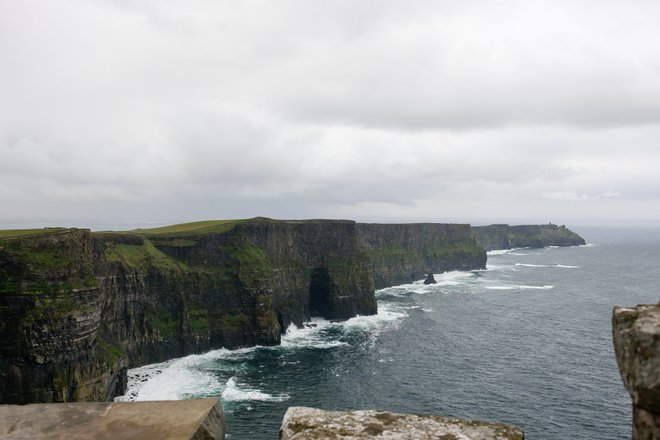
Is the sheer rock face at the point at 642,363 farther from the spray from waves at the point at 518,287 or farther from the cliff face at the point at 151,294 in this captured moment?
the spray from waves at the point at 518,287

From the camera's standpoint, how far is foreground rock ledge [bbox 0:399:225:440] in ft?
17.3

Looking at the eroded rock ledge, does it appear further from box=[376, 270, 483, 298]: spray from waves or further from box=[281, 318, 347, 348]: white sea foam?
box=[376, 270, 483, 298]: spray from waves

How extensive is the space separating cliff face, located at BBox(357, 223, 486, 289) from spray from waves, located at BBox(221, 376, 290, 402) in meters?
76.3

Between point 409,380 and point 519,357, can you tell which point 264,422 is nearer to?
point 409,380

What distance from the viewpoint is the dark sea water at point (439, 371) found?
50.3 m

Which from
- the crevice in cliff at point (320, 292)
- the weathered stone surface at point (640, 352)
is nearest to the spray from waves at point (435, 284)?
the crevice in cliff at point (320, 292)

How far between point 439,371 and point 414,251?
106 metres

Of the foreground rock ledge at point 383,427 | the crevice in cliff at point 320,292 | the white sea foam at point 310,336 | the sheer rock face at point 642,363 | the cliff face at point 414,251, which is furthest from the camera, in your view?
the cliff face at point 414,251

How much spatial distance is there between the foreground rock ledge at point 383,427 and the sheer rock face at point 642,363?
1261 mm

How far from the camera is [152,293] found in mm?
73500

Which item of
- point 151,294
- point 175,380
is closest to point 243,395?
point 175,380

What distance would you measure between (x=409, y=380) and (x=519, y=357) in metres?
21.7

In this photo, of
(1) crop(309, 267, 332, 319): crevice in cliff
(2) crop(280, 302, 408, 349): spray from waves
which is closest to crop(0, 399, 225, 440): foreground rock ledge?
(2) crop(280, 302, 408, 349): spray from waves

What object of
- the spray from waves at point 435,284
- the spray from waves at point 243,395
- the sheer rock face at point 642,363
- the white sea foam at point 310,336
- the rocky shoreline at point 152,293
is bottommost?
the spray from waves at point 243,395
